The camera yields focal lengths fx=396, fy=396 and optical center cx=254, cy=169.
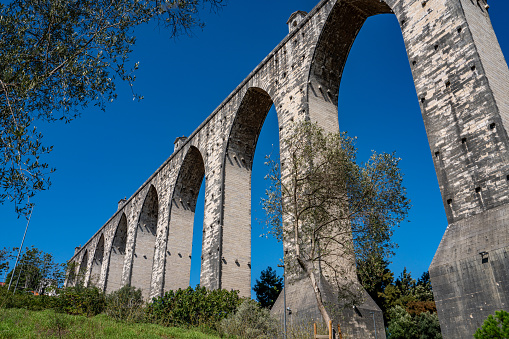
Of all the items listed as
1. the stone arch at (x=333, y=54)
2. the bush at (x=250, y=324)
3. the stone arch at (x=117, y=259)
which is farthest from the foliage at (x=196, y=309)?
the stone arch at (x=117, y=259)

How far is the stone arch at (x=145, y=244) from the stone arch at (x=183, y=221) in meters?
4.09

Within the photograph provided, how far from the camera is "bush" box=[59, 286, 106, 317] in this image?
14688 mm

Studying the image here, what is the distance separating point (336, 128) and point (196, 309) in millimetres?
7365

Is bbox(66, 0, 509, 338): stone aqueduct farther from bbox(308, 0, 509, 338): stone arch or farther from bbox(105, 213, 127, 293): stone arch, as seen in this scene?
bbox(105, 213, 127, 293): stone arch

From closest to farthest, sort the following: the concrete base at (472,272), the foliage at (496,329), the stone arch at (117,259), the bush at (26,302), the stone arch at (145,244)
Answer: the foliage at (496,329), the concrete base at (472,272), the bush at (26,302), the stone arch at (145,244), the stone arch at (117,259)

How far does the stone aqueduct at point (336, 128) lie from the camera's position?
709 centimetres

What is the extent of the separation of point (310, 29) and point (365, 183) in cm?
668

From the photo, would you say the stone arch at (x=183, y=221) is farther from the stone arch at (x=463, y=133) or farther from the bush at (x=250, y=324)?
the stone arch at (x=463, y=133)

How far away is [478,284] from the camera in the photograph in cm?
677

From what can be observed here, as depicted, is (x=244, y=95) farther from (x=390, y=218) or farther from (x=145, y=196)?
(x=145, y=196)

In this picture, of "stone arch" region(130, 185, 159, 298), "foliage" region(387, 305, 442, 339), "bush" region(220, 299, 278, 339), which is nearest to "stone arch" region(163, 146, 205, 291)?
"stone arch" region(130, 185, 159, 298)

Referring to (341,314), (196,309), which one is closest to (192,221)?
(196,309)

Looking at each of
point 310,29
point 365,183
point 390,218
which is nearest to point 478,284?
point 390,218

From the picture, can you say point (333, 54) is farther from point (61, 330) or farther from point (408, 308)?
point (408, 308)
